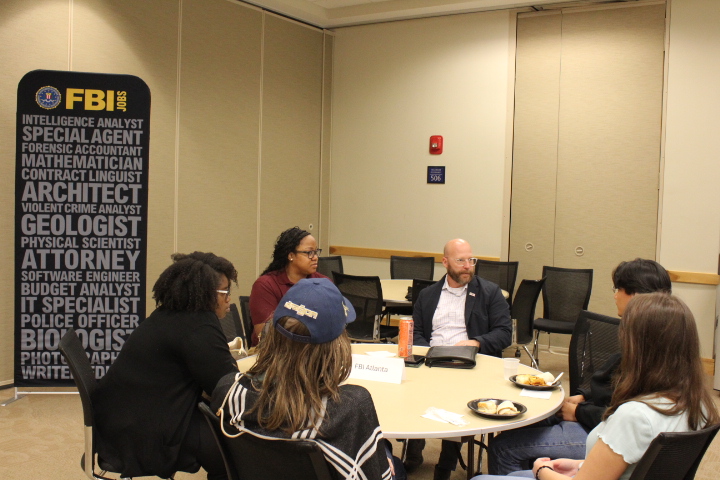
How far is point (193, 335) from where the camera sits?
8.27ft

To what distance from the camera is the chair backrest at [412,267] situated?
6.82 m

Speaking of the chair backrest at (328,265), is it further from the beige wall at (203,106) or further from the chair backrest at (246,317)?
the chair backrest at (246,317)

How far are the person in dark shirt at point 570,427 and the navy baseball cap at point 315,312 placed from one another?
131cm

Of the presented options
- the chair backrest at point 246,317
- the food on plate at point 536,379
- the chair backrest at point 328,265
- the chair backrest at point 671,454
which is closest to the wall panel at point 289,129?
the chair backrest at point 328,265

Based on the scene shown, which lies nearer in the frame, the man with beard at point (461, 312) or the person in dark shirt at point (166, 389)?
the person in dark shirt at point (166, 389)

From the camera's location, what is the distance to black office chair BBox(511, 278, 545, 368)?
5.28 meters

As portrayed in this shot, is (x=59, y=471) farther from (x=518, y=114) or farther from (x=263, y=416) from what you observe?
(x=518, y=114)

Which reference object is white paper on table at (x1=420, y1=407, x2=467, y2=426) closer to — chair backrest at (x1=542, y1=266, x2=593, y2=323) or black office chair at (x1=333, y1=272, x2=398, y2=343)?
black office chair at (x1=333, y1=272, x2=398, y2=343)

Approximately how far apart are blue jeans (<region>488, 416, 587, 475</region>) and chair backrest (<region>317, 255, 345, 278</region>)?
3706 mm

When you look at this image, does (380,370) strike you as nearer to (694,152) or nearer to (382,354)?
(382,354)

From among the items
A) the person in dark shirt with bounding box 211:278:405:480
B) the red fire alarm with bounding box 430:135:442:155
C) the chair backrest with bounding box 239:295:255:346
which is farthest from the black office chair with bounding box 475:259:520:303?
the person in dark shirt with bounding box 211:278:405:480

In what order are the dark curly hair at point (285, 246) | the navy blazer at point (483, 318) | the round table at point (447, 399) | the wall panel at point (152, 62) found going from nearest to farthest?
1. the round table at point (447, 399)
2. the navy blazer at point (483, 318)
3. the dark curly hair at point (285, 246)
4. the wall panel at point (152, 62)

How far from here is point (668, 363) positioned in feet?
6.04

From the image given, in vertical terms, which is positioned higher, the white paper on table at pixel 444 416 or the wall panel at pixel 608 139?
the wall panel at pixel 608 139
